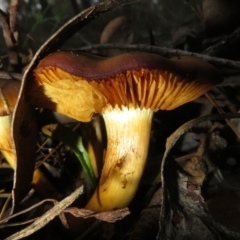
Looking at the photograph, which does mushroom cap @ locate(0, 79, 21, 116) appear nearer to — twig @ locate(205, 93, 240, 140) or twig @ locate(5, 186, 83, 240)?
twig @ locate(5, 186, 83, 240)

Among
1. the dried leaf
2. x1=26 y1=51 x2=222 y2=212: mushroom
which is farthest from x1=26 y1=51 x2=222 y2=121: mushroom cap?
the dried leaf

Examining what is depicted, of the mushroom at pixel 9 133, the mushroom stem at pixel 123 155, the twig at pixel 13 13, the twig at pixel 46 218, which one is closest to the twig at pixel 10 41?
the twig at pixel 13 13

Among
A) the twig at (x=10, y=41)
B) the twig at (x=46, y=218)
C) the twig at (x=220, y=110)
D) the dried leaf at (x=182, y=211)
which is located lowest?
the dried leaf at (x=182, y=211)

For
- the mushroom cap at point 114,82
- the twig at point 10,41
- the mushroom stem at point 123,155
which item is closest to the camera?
the mushroom cap at point 114,82

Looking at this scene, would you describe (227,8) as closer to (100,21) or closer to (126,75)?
(126,75)

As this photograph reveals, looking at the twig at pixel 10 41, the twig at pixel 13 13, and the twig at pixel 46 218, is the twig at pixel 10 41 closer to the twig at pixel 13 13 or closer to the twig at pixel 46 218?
the twig at pixel 13 13

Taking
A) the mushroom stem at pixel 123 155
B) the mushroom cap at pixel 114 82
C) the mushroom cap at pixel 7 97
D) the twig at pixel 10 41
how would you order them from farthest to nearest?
1. the twig at pixel 10 41
2. the mushroom stem at pixel 123 155
3. the mushroom cap at pixel 7 97
4. the mushroom cap at pixel 114 82
